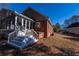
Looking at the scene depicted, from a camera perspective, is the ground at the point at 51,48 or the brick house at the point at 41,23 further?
the brick house at the point at 41,23

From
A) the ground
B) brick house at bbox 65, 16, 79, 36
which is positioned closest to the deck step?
the ground

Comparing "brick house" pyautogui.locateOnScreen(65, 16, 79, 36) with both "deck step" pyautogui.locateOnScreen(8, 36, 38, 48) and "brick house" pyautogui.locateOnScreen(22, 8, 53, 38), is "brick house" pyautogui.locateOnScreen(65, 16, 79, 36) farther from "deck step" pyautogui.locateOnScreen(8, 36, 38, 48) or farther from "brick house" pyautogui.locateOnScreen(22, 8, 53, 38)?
"deck step" pyautogui.locateOnScreen(8, 36, 38, 48)

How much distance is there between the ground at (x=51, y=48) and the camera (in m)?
4.71

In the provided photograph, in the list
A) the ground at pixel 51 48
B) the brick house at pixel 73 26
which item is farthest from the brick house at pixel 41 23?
the brick house at pixel 73 26

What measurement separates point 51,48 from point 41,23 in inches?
20.2

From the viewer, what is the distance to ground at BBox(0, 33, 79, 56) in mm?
4711

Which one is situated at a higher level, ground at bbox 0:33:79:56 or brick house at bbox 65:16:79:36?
brick house at bbox 65:16:79:36

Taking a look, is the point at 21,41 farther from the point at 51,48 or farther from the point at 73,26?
the point at 73,26

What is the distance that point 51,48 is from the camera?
4742mm

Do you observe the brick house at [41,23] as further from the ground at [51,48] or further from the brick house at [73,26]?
the brick house at [73,26]

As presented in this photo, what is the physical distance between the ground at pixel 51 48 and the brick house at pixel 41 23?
117 millimetres

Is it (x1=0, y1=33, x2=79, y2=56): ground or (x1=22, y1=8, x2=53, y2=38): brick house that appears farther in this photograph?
(x1=22, y1=8, x2=53, y2=38): brick house

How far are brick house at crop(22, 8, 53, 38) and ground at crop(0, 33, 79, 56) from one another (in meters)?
0.12

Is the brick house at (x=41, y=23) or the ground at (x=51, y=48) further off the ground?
the brick house at (x=41, y=23)
